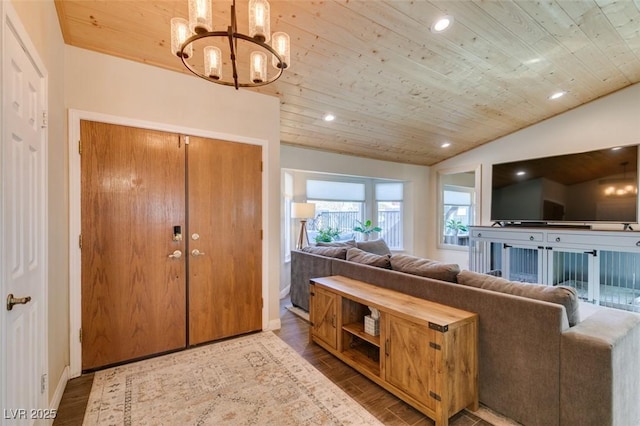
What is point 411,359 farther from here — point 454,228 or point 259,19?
point 454,228

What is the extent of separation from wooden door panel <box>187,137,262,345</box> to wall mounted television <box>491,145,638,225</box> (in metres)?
4.29

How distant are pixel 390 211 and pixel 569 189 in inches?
125

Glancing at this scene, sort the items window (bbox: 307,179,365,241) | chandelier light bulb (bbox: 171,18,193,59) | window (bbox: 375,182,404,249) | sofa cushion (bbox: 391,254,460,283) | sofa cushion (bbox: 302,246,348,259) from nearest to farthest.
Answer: chandelier light bulb (bbox: 171,18,193,59) < sofa cushion (bbox: 391,254,460,283) < sofa cushion (bbox: 302,246,348,259) < window (bbox: 307,179,365,241) < window (bbox: 375,182,404,249)

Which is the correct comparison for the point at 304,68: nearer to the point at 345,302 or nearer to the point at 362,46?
the point at 362,46

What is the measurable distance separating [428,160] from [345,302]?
15.1 feet

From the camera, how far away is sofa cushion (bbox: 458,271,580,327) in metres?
1.75

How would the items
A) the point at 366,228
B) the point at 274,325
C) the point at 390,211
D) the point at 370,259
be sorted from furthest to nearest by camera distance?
the point at 390,211 < the point at 366,228 < the point at 274,325 < the point at 370,259

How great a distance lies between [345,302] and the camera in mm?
2598

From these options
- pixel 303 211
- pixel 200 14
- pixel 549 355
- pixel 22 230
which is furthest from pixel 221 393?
pixel 303 211

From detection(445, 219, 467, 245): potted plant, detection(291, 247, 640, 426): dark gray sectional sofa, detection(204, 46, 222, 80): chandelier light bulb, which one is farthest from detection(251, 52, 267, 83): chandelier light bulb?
detection(445, 219, 467, 245): potted plant

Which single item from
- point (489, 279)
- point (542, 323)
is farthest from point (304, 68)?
point (542, 323)

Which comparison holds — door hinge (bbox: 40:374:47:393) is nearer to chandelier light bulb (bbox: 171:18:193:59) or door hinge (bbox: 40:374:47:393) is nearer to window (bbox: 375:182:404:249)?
chandelier light bulb (bbox: 171:18:193:59)

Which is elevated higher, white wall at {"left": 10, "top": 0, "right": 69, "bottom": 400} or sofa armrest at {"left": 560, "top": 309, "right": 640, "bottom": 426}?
white wall at {"left": 10, "top": 0, "right": 69, "bottom": 400}

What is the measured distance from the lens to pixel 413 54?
2.84 meters
